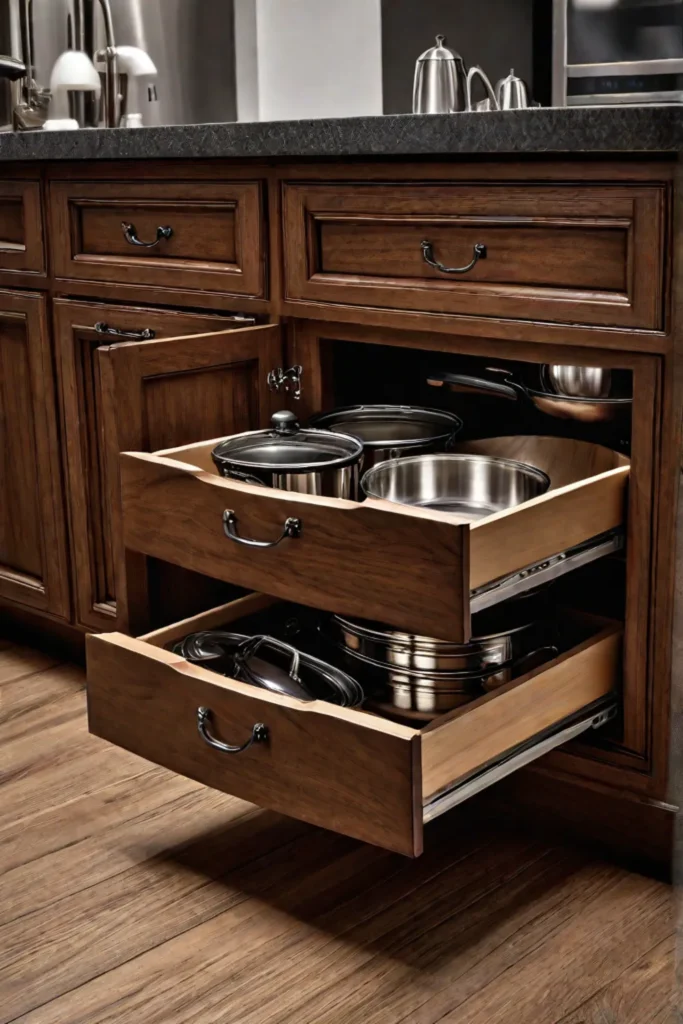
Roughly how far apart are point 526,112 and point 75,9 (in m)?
1.75

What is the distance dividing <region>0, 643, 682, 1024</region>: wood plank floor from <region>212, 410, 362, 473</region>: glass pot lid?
51cm

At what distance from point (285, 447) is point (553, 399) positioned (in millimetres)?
356

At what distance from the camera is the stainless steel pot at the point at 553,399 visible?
5.07 feet

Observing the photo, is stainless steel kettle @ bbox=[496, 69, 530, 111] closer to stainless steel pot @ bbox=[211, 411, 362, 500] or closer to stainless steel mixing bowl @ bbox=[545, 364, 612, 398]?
stainless steel mixing bowl @ bbox=[545, 364, 612, 398]

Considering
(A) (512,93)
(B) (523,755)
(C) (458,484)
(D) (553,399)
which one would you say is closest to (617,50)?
(A) (512,93)

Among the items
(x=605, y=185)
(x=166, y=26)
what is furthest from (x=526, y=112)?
(x=166, y=26)

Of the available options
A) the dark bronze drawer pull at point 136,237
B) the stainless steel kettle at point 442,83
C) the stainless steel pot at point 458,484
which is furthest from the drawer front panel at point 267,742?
the stainless steel kettle at point 442,83

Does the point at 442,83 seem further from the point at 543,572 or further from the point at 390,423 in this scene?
the point at 543,572

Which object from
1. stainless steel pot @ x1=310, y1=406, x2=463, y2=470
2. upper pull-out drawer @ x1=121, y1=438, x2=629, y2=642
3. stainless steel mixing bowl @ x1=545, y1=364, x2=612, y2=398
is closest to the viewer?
upper pull-out drawer @ x1=121, y1=438, x2=629, y2=642

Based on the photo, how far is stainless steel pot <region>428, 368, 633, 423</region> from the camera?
5.07 ft

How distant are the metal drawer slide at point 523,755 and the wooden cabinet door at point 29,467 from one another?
102 centimetres

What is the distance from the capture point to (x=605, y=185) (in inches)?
51.5

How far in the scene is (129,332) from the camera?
1.87m

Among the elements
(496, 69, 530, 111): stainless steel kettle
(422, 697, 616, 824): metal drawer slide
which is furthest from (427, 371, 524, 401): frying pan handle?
(496, 69, 530, 111): stainless steel kettle
